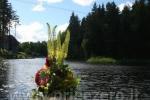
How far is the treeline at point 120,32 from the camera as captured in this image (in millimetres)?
130625

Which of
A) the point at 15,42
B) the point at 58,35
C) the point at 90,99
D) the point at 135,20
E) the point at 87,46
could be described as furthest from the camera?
the point at 15,42

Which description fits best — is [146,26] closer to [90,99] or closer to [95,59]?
[95,59]

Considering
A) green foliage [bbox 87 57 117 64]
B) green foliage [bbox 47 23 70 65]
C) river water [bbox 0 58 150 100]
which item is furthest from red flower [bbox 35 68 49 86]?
green foliage [bbox 87 57 117 64]

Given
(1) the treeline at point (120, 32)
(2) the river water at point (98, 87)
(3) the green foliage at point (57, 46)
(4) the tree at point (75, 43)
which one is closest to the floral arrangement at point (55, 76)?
(3) the green foliage at point (57, 46)

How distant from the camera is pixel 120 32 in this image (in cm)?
13450

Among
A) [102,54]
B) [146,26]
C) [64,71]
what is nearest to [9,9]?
[102,54]

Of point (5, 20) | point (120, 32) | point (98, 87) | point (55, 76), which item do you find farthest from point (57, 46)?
point (5, 20)

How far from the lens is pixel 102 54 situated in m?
138

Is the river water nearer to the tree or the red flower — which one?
the red flower

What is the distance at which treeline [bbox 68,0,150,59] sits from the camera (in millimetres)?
130625

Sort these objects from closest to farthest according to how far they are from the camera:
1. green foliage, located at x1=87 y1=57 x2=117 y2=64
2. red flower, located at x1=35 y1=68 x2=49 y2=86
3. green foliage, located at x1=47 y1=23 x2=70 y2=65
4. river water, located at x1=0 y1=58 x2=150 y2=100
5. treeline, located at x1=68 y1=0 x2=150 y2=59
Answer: green foliage, located at x1=47 y1=23 x2=70 y2=65, red flower, located at x1=35 y1=68 x2=49 y2=86, river water, located at x1=0 y1=58 x2=150 y2=100, green foliage, located at x1=87 y1=57 x2=117 y2=64, treeline, located at x1=68 y1=0 x2=150 y2=59

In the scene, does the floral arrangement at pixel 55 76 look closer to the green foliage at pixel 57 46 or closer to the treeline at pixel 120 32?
the green foliage at pixel 57 46

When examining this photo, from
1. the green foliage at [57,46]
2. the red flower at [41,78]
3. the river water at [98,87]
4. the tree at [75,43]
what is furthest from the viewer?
the tree at [75,43]

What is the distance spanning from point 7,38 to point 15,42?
14.0 m
